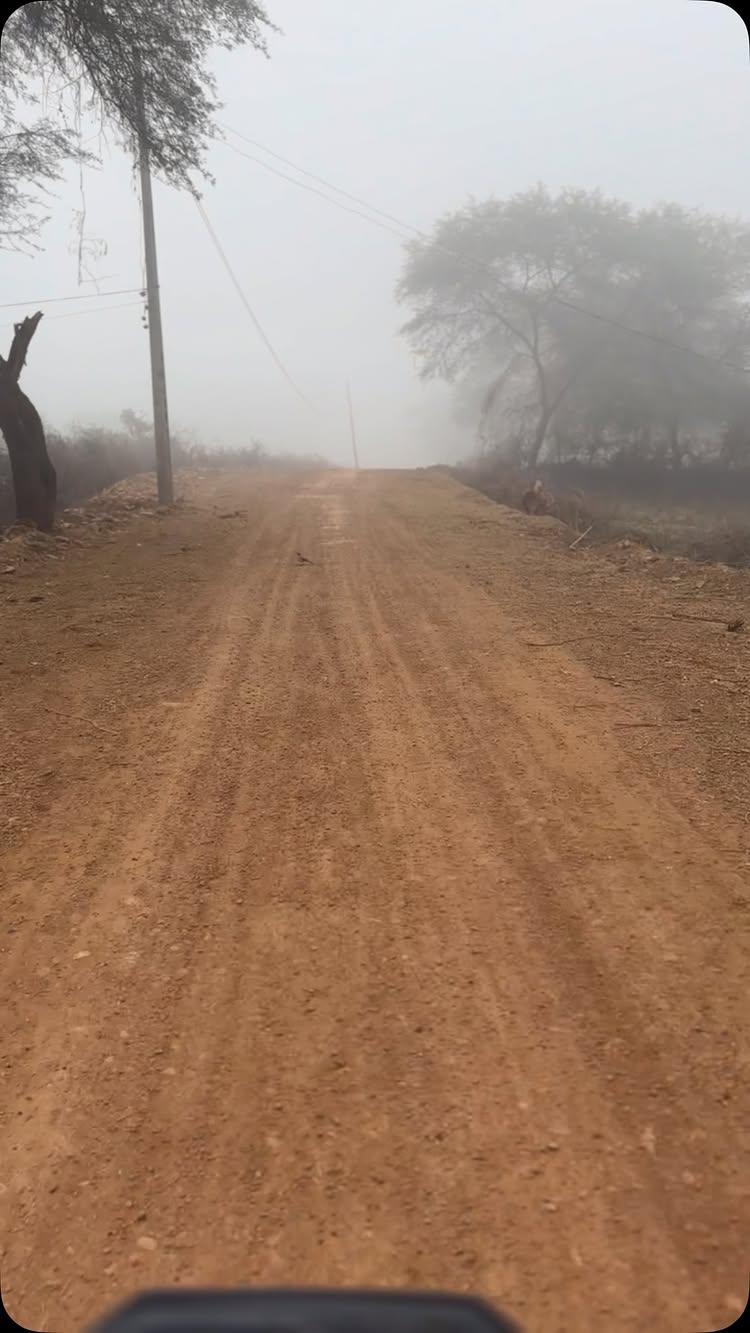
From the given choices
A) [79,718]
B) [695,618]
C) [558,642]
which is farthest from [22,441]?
[695,618]

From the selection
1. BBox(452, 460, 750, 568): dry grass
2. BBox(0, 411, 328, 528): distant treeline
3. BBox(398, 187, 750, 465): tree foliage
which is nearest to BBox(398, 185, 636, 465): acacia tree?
BBox(398, 187, 750, 465): tree foliage

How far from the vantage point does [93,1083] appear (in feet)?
7.83

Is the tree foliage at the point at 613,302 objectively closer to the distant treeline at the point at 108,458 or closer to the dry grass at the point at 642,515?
the dry grass at the point at 642,515

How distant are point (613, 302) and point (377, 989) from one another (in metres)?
31.2

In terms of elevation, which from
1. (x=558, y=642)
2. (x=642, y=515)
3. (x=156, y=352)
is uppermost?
(x=156, y=352)

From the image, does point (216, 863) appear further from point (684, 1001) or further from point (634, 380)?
point (634, 380)

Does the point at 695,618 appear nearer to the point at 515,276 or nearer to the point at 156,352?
the point at 156,352

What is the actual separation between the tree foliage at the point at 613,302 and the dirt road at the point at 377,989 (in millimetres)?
25732

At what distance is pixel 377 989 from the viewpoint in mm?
2678

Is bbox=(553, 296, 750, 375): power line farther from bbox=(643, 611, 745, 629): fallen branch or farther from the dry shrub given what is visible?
bbox=(643, 611, 745, 629): fallen branch

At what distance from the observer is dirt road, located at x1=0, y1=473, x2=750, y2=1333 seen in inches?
73.9

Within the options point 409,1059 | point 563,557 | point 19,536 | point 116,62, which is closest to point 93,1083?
point 409,1059

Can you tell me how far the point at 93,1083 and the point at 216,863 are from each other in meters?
1.15

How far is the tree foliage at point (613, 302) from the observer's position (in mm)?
29031
